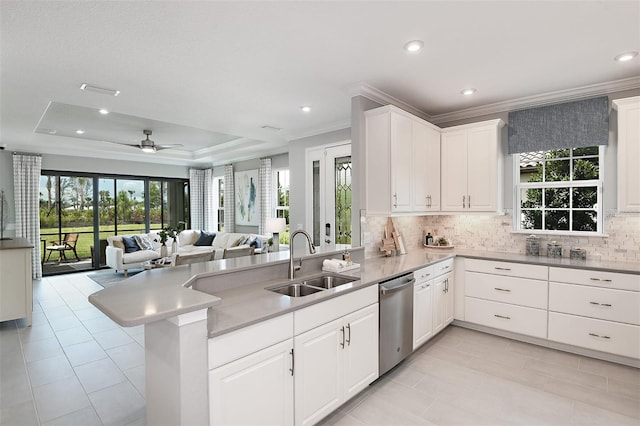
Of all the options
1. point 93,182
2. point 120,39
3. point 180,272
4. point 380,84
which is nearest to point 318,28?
point 380,84

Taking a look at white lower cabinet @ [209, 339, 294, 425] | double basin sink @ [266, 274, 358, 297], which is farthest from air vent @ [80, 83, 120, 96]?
white lower cabinet @ [209, 339, 294, 425]

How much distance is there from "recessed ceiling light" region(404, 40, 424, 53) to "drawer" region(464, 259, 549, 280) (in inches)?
95.9

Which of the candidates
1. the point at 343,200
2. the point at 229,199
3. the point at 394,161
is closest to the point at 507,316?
the point at 394,161

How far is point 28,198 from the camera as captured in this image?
662cm

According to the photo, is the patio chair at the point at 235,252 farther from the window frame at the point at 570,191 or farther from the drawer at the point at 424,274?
the window frame at the point at 570,191

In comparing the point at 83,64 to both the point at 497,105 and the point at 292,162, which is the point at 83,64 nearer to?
the point at 292,162

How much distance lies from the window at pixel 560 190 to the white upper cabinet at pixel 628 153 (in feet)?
1.20

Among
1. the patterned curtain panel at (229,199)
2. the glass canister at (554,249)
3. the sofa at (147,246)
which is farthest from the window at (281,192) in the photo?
the glass canister at (554,249)

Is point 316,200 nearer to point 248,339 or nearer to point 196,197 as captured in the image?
point 248,339

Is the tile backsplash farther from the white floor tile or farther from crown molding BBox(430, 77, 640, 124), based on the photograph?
the white floor tile

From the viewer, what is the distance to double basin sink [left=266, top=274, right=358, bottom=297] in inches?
97.7

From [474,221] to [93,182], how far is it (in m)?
8.07

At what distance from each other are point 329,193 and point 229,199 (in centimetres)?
397

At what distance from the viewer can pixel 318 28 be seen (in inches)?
91.1
